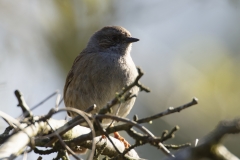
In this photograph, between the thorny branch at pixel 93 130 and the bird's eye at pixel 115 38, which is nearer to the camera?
the thorny branch at pixel 93 130

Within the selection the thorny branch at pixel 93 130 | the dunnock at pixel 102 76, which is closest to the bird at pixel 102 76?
the dunnock at pixel 102 76

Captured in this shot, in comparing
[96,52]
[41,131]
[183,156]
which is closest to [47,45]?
[96,52]

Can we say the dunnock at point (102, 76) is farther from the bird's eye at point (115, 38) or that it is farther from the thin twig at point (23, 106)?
the thin twig at point (23, 106)

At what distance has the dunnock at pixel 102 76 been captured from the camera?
722 cm

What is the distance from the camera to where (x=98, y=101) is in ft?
23.8

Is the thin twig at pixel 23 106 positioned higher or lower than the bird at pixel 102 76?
higher

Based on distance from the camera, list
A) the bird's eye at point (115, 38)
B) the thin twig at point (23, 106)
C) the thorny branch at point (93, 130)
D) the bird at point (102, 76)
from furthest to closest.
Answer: the bird's eye at point (115, 38)
the bird at point (102, 76)
the thin twig at point (23, 106)
the thorny branch at point (93, 130)

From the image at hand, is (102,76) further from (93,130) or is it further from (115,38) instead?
(93,130)

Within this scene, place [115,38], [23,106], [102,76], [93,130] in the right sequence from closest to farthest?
[93,130] < [23,106] < [102,76] < [115,38]

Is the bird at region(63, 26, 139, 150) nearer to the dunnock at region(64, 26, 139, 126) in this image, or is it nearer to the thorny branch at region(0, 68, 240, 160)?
the dunnock at region(64, 26, 139, 126)

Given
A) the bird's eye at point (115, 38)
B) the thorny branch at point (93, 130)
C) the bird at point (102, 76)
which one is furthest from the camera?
the bird's eye at point (115, 38)

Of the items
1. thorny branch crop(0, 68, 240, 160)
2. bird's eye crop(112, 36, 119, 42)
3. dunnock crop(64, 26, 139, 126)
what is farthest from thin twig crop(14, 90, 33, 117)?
bird's eye crop(112, 36, 119, 42)

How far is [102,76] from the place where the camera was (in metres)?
7.32

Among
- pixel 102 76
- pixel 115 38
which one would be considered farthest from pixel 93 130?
pixel 115 38
